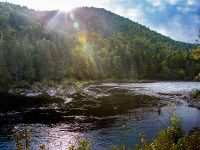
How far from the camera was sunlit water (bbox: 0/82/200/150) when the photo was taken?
142ft

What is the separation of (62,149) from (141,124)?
52.2ft

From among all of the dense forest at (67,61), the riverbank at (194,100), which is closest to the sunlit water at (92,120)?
the riverbank at (194,100)

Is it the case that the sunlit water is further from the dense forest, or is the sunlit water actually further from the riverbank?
the dense forest

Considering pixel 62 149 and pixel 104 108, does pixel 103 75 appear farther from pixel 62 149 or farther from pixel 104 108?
pixel 62 149

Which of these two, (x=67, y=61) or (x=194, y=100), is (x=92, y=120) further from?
(x=67, y=61)

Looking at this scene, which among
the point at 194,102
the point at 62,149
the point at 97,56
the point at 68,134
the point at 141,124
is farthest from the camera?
the point at 97,56

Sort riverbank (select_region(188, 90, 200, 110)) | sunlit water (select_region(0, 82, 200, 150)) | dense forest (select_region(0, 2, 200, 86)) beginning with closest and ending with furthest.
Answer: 1. sunlit water (select_region(0, 82, 200, 150))
2. riverbank (select_region(188, 90, 200, 110))
3. dense forest (select_region(0, 2, 200, 86))

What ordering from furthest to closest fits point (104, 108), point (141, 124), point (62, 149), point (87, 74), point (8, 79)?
point (87, 74) → point (8, 79) → point (104, 108) → point (141, 124) → point (62, 149)

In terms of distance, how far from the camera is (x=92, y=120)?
182ft

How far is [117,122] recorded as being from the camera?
53656mm

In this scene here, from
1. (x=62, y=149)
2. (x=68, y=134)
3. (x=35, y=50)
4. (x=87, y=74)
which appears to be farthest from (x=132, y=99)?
(x=87, y=74)

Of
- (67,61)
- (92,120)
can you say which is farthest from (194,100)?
(67,61)

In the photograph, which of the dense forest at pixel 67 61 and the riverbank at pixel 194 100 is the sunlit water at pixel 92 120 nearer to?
the riverbank at pixel 194 100

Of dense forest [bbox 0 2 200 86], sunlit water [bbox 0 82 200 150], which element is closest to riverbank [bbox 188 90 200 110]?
sunlit water [bbox 0 82 200 150]
